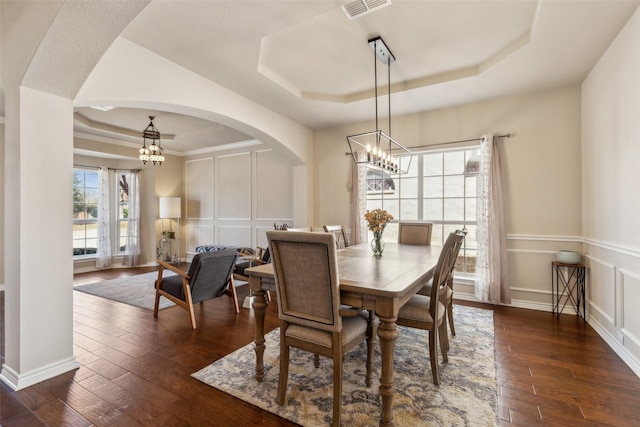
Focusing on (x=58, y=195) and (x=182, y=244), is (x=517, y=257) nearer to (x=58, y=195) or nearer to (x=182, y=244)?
(x=58, y=195)

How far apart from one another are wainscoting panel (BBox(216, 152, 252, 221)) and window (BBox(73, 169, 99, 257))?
2634 millimetres

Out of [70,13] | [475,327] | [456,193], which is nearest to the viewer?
[70,13]

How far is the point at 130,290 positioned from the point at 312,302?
4.12 m

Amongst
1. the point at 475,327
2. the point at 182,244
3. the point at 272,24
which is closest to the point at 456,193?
the point at 475,327

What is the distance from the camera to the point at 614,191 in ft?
8.77

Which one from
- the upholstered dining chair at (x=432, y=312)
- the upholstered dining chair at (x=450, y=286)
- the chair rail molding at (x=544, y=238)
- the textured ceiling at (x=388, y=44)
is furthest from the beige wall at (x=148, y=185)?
the chair rail molding at (x=544, y=238)

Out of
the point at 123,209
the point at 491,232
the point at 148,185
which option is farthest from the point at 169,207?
the point at 491,232

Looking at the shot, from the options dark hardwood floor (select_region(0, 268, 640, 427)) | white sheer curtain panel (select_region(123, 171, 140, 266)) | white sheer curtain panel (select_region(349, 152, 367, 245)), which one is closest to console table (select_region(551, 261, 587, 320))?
dark hardwood floor (select_region(0, 268, 640, 427))

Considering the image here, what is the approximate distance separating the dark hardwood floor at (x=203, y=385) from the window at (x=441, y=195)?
138 cm

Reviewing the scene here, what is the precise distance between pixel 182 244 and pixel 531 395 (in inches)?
290

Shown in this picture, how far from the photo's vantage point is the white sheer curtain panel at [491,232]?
3.82 metres

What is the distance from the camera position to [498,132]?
393 cm

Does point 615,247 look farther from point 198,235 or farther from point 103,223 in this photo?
point 103,223

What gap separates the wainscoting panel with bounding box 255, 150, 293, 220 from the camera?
5.91 metres
